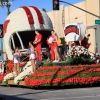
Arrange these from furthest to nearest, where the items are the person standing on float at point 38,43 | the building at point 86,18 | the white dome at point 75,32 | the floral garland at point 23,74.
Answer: the building at point 86,18 → the white dome at point 75,32 → the person standing on float at point 38,43 → the floral garland at point 23,74

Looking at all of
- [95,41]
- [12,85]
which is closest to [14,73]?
[12,85]

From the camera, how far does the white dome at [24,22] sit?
21609mm

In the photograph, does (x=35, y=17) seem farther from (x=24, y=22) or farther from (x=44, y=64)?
(x=44, y=64)

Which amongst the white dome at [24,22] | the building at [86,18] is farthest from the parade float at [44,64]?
the building at [86,18]

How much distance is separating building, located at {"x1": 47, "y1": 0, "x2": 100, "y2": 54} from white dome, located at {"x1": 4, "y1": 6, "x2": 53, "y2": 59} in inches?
636

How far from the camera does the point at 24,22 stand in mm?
21641

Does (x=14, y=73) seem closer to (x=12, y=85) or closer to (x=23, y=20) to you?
(x=12, y=85)

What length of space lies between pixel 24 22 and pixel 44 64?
4077 mm

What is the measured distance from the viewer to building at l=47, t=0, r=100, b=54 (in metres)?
38.3

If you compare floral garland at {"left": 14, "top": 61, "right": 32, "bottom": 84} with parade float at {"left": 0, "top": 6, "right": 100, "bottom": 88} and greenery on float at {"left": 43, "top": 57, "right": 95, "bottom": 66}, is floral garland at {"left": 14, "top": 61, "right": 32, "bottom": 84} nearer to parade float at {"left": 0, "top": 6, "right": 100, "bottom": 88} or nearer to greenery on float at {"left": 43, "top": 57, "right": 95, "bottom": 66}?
parade float at {"left": 0, "top": 6, "right": 100, "bottom": 88}

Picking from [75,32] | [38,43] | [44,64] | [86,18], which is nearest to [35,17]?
[38,43]

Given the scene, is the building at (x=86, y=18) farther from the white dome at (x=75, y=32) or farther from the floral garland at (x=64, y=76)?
the floral garland at (x=64, y=76)

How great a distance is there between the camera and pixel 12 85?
20.1 m

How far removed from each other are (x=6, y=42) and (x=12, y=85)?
335 cm
